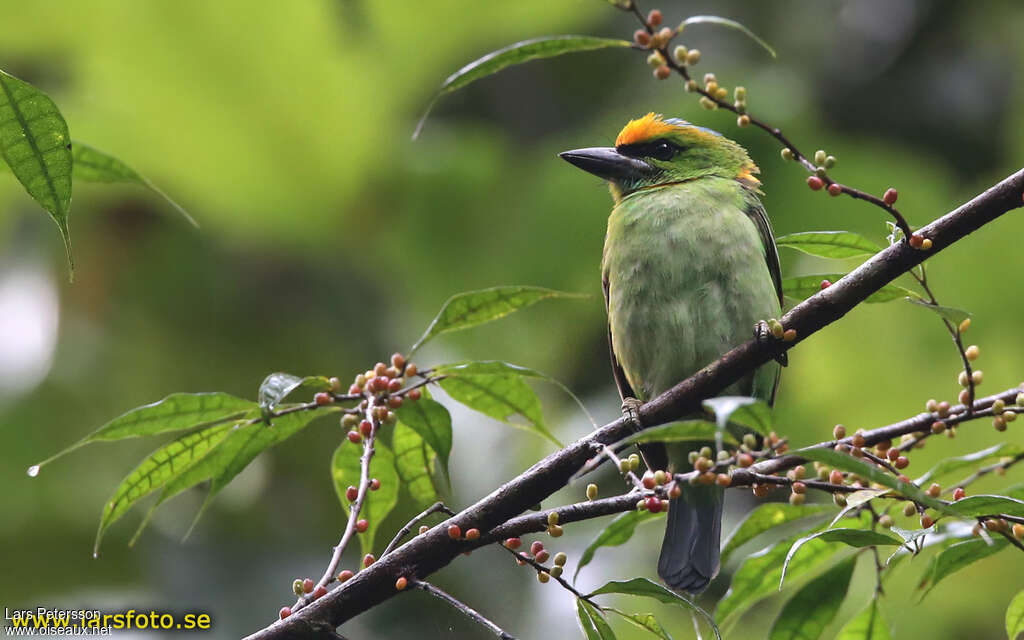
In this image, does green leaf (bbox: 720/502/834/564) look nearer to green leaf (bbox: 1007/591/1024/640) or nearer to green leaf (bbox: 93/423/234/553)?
green leaf (bbox: 1007/591/1024/640)

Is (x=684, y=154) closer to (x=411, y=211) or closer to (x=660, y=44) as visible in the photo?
(x=411, y=211)

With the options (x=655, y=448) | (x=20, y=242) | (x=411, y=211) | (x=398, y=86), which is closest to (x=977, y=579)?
(x=655, y=448)

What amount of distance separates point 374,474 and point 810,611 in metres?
0.69

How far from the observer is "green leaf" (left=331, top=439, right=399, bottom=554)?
5.85 feet

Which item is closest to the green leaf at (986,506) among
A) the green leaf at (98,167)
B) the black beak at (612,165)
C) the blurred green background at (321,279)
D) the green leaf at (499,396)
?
the green leaf at (499,396)

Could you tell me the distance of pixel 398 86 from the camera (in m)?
3.88

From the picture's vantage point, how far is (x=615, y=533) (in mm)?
1734

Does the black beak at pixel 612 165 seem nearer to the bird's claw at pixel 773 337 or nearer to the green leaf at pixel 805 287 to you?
the green leaf at pixel 805 287

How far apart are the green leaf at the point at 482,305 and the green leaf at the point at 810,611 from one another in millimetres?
559

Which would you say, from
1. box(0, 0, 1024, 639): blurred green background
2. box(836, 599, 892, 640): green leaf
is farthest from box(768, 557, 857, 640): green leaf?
box(0, 0, 1024, 639): blurred green background

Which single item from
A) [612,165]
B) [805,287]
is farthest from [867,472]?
[612,165]

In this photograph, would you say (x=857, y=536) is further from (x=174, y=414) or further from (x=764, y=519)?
(x=174, y=414)

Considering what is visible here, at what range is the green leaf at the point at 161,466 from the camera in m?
1.60

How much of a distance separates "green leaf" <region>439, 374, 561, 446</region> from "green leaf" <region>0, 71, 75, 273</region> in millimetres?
639
